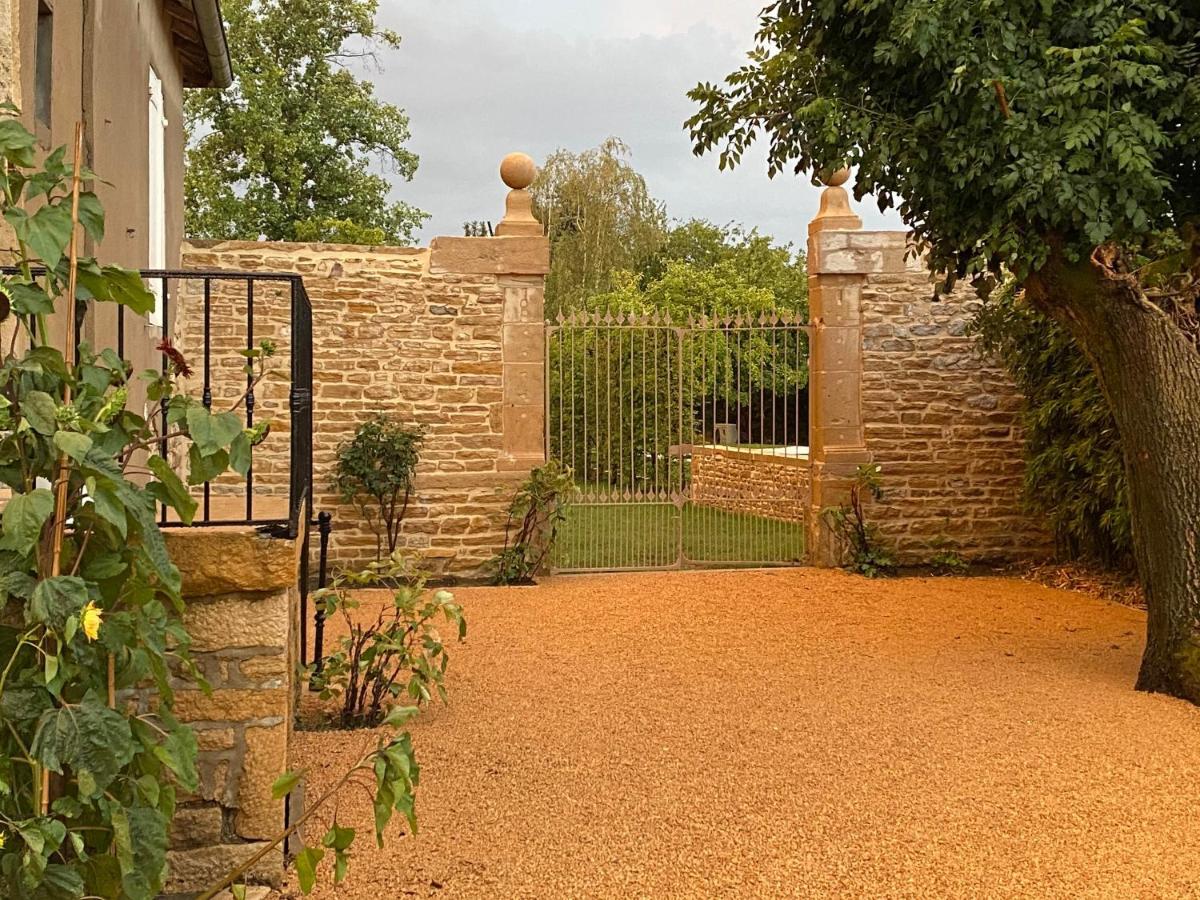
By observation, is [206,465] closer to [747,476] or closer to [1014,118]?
[1014,118]

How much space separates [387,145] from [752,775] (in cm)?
1832

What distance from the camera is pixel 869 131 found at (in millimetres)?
5379

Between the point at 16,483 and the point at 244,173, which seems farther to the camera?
the point at 244,173

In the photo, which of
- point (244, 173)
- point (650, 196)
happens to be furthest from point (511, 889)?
point (650, 196)

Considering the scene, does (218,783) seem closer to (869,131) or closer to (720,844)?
(720,844)

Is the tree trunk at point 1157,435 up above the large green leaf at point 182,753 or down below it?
above

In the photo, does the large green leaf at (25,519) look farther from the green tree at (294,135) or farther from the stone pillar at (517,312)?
the green tree at (294,135)

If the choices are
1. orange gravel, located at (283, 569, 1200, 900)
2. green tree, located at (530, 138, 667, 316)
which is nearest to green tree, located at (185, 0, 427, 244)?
green tree, located at (530, 138, 667, 316)

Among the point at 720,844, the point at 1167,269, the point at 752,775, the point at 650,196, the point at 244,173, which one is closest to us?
the point at 720,844

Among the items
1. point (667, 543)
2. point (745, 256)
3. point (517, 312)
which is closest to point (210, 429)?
point (517, 312)

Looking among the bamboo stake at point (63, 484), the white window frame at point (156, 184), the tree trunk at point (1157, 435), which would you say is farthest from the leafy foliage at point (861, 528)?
the bamboo stake at point (63, 484)

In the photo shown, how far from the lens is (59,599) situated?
7.00ft

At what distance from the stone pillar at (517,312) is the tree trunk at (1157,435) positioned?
172 inches

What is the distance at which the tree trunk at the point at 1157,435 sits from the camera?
5234mm
